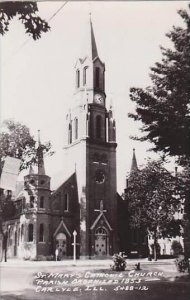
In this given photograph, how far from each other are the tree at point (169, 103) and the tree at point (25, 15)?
2.10 metres

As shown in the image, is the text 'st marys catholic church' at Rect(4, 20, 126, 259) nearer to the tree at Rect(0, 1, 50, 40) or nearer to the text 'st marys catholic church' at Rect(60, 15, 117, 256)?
the text 'st marys catholic church' at Rect(60, 15, 117, 256)

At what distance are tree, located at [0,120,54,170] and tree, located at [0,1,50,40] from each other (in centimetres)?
329

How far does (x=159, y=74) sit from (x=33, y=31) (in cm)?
238

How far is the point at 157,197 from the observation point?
311 inches

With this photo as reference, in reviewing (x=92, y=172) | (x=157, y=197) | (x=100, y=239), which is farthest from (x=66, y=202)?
(x=157, y=197)

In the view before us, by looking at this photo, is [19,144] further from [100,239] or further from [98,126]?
[100,239]

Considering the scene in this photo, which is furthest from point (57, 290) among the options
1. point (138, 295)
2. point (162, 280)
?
point (162, 280)

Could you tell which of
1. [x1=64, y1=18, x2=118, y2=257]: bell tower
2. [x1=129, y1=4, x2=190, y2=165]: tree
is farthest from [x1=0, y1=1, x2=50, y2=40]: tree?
[x1=64, y1=18, x2=118, y2=257]: bell tower

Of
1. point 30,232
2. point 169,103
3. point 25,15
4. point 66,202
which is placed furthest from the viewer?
point 66,202

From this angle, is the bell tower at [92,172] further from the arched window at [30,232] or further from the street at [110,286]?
the street at [110,286]

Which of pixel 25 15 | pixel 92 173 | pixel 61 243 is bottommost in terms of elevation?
pixel 61 243

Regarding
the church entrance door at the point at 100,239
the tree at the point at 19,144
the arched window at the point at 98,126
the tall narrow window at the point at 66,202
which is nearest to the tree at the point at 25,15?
the tree at the point at 19,144

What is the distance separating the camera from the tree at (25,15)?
20.2ft

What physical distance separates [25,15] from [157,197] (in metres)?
4.32
